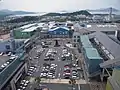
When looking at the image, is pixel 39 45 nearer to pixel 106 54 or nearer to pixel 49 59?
pixel 49 59

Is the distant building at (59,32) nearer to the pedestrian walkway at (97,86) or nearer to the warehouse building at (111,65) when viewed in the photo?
the warehouse building at (111,65)

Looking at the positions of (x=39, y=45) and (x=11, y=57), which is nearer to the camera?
(x=11, y=57)

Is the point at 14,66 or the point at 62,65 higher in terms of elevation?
the point at 14,66

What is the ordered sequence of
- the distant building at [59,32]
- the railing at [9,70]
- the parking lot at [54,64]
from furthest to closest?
the distant building at [59,32] → the parking lot at [54,64] → the railing at [9,70]

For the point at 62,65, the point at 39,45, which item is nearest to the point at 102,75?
the point at 62,65

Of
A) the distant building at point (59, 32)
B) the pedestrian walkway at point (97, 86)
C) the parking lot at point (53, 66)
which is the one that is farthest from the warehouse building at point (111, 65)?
the distant building at point (59, 32)

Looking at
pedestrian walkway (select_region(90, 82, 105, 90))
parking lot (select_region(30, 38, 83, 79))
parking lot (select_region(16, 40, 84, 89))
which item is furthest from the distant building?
pedestrian walkway (select_region(90, 82, 105, 90))

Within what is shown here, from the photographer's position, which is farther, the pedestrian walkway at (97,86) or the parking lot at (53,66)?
the parking lot at (53,66)

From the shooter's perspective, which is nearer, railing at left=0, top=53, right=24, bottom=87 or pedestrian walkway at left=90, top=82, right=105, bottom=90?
railing at left=0, top=53, right=24, bottom=87

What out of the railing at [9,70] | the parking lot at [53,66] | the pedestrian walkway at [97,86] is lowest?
the pedestrian walkway at [97,86]

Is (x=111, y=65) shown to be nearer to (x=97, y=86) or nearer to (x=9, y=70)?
(x=97, y=86)

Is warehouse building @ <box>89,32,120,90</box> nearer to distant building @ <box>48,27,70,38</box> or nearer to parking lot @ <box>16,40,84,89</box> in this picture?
parking lot @ <box>16,40,84,89</box>
